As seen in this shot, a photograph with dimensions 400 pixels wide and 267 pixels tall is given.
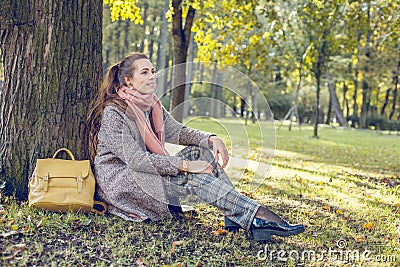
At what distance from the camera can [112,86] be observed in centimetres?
443

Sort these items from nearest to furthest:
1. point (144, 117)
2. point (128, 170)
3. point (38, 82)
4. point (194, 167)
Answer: point (194, 167) → point (128, 170) → point (144, 117) → point (38, 82)

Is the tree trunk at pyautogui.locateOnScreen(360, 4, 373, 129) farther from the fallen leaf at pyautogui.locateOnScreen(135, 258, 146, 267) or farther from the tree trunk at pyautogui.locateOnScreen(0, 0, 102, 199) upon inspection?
the fallen leaf at pyautogui.locateOnScreen(135, 258, 146, 267)

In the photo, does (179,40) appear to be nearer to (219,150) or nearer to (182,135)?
(182,135)

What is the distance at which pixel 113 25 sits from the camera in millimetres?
33438

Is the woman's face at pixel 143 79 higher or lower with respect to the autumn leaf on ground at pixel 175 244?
higher

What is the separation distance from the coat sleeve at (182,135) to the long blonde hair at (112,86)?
1.87 feet

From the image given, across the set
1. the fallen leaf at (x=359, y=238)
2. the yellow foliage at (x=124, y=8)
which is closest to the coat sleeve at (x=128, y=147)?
the fallen leaf at (x=359, y=238)

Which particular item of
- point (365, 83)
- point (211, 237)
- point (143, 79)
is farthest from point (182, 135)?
point (365, 83)

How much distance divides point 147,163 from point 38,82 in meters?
1.39

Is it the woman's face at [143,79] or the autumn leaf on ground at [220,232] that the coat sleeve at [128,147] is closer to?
the woman's face at [143,79]

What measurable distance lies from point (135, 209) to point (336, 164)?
6.96 m

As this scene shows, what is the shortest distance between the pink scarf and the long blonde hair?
66mm

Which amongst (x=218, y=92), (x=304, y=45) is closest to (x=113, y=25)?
(x=304, y=45)

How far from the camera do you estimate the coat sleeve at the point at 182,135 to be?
4539mm
